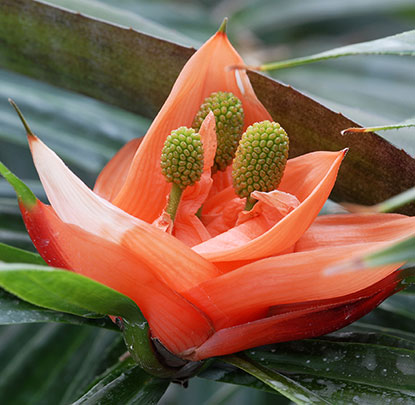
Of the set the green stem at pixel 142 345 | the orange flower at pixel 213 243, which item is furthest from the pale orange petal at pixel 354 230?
the green stem at pixel 142 345

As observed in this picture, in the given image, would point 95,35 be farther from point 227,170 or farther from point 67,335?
point 67,335

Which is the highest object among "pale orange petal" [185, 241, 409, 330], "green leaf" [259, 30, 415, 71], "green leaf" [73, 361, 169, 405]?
"green leaf" [259, 30, 415, 71]

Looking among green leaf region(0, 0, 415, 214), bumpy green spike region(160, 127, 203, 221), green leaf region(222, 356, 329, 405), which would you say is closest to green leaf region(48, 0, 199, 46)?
green leaf region(0, 0, 415, 214)

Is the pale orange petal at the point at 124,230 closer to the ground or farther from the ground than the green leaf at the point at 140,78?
closer to the ground

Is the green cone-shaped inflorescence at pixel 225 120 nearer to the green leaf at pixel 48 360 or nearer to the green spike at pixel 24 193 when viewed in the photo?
the green spike at pixel 24 193

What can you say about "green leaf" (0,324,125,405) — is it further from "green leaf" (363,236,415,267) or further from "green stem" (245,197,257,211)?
"green leaf" (363,236,415,267)

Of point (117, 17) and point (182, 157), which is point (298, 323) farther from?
point (117, 17)
